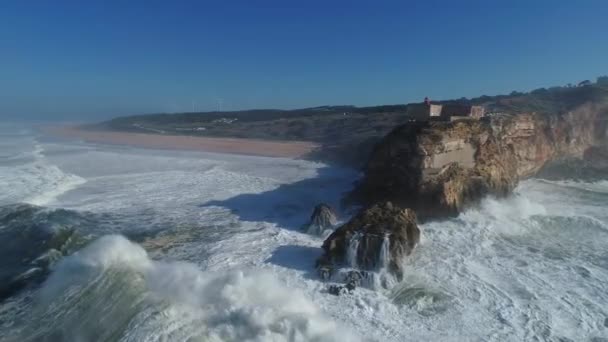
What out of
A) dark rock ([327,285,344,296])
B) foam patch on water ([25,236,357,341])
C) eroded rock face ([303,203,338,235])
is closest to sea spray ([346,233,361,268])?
dark rock ([327,285,344,296])

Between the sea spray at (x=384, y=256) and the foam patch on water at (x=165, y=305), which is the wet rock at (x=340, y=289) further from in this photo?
the sea spray at (x=384, y=256)

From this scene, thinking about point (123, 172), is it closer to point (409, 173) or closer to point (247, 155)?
point (247, 155)

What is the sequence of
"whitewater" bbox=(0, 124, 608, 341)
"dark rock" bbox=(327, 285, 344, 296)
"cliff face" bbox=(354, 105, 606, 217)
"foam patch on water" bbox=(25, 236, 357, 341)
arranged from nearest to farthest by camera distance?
"foam patch on water" bbox=(25, 236, 357, 341) < "whitewater" bbox=(0, 124, 608, 341) < "dark rock" bbox=(327, 285, 344, 296) < "cliff face" bbox=(354, 105, 606, 217)

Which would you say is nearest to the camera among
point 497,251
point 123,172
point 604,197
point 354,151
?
point 497,251

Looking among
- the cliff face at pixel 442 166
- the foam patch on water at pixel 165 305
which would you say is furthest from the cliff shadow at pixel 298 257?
the cliff face at pixel 442 166

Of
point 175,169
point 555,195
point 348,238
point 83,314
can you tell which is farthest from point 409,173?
point 175,169

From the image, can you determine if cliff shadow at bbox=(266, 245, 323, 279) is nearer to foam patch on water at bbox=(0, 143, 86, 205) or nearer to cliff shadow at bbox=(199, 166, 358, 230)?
cliff shadow at bbox=(199, 166, 358, 230)
